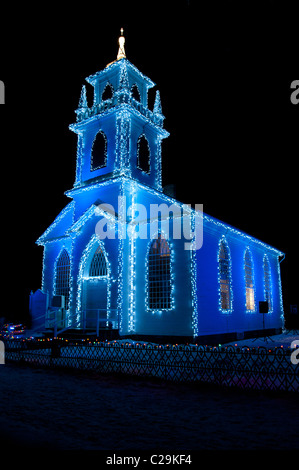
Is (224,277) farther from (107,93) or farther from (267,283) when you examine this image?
(107,93)

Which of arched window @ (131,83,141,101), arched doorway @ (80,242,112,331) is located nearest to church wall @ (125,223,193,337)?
arched doorway @ (80,242,112,331)

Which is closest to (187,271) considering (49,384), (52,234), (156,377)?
(156,377)

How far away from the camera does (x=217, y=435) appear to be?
5.37 meters

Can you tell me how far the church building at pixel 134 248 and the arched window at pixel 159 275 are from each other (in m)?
0.05

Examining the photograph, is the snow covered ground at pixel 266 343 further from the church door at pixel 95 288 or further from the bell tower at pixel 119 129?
the bell tower at pixel 119 129

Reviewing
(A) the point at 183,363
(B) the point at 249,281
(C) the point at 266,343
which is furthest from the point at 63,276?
(A) the point at 183,363

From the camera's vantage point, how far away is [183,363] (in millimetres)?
11789

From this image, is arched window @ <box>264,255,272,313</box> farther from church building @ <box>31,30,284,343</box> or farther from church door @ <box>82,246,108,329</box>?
church door @ <box>82,246,108,329</box>

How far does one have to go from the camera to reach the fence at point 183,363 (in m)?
9.02

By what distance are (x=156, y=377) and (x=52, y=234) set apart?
17550mm

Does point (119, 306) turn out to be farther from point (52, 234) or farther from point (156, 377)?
point (52, 234)

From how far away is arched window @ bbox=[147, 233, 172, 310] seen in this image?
18734mm
